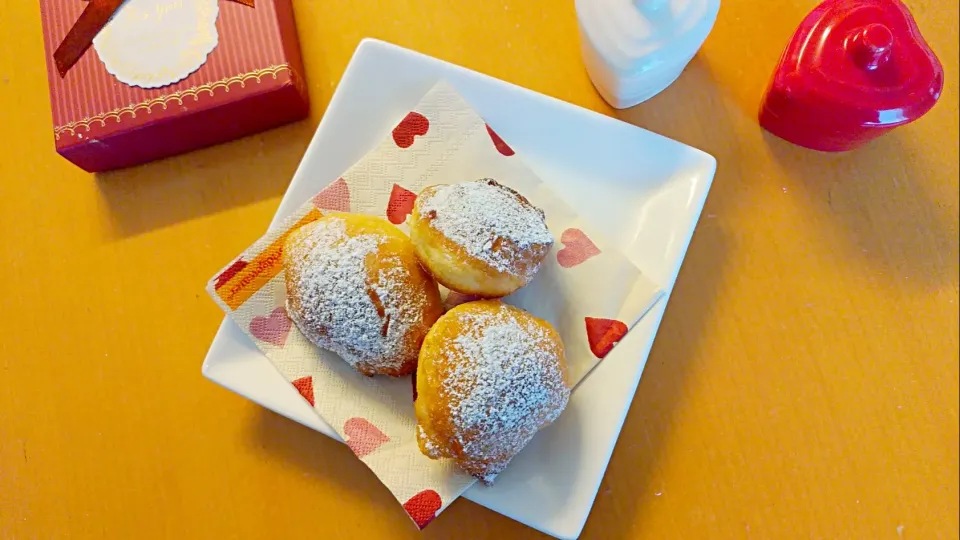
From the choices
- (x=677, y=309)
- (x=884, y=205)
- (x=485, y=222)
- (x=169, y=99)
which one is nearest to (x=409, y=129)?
(x=485, y=222)

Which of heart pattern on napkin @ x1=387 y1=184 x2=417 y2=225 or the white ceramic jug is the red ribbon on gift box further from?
the white ceramic jug

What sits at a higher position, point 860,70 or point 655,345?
point 860,70

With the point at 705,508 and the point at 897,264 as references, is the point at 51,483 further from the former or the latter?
the point at 897,264

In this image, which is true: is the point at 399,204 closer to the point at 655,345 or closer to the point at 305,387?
the point at 305,387

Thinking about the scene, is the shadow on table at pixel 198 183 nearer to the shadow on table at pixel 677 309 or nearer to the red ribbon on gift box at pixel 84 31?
the red ribbon on gift box at pixel 84 31

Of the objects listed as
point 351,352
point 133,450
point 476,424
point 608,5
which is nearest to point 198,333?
point 133,450

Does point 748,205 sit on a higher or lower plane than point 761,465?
higher

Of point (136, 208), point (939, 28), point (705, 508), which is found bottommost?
point (705, 508)
